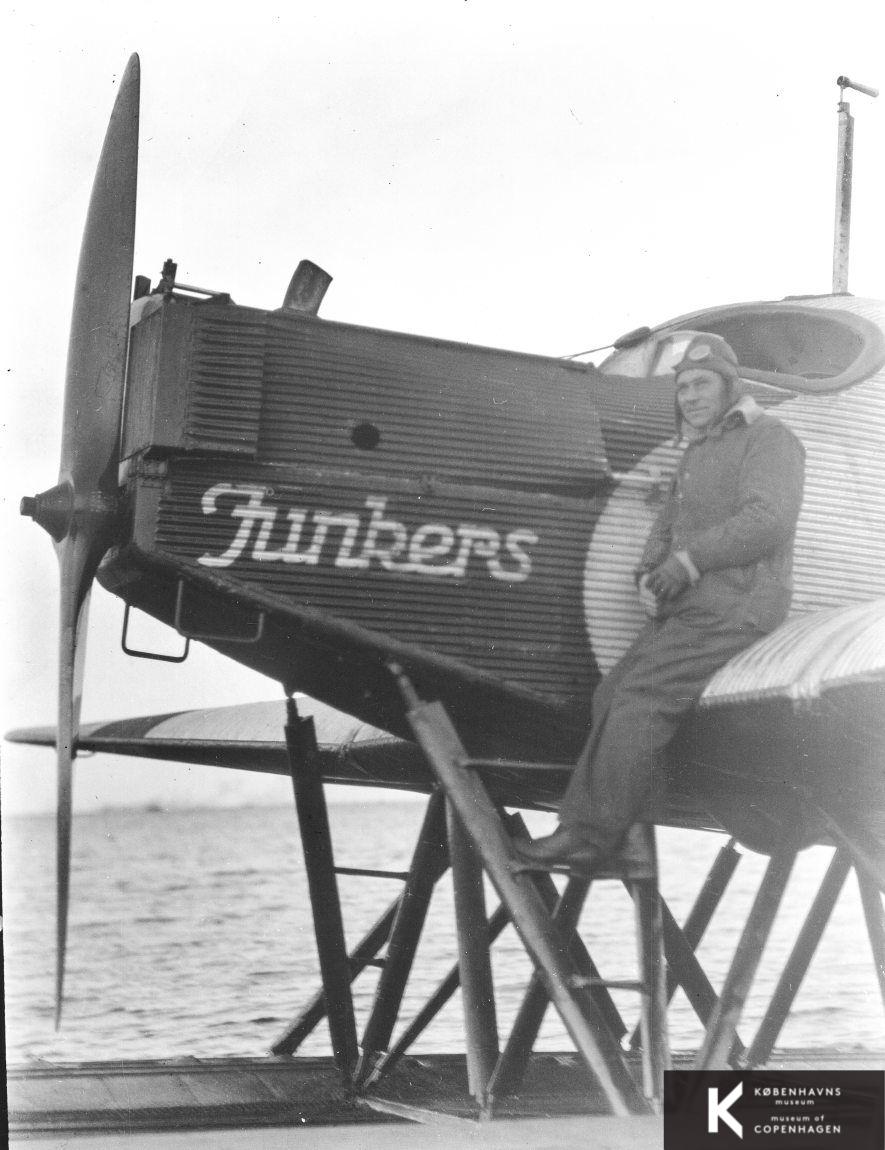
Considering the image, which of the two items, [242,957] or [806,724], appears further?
[242,957]

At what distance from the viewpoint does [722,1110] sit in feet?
16.8

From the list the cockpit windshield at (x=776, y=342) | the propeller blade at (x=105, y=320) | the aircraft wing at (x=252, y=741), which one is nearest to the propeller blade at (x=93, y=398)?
the propeller blade at (x=105, y=320)

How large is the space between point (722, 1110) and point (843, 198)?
468cm

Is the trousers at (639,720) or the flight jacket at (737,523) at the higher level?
the flight jacket at (737,523)

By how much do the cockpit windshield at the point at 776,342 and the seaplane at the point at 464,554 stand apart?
0.17m

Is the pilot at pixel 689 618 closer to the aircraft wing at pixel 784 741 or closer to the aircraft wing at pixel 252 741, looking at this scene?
the aircraft wing at pixel 784 741

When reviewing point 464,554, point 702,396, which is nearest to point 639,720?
point 464,554

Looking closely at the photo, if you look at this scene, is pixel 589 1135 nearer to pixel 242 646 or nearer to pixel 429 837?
pixel 242 646

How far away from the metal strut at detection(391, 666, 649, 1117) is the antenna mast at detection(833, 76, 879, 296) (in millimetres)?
3033

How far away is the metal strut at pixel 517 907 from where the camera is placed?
231 inches

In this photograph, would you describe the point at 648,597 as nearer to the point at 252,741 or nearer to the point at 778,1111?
the point at 778,1111

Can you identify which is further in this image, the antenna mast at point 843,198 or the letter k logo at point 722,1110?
the antenna mast at point 843,198

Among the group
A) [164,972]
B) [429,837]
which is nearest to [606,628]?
[429,837]

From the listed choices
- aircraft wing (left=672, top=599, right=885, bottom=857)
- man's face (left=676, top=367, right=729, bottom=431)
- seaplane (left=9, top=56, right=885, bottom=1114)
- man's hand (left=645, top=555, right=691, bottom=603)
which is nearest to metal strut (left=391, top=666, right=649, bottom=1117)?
seaplane (left=9, top=56, right=885, bottom=1114)
